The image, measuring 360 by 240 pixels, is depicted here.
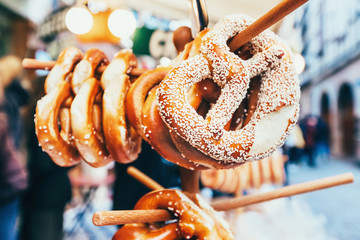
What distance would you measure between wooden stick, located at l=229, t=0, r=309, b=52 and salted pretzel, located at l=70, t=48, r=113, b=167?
1.17ft

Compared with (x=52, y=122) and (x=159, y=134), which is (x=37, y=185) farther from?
(x=159, y=134)

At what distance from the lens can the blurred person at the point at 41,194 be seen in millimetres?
1385

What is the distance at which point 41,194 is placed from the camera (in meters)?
1.42

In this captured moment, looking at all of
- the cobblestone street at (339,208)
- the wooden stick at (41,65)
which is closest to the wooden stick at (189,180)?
the wooden stick at (41,65)

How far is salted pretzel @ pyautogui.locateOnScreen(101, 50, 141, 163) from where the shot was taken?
60 centimetres

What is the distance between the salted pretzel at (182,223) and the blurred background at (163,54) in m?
0.49

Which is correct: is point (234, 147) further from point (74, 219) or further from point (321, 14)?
point (321, 14)

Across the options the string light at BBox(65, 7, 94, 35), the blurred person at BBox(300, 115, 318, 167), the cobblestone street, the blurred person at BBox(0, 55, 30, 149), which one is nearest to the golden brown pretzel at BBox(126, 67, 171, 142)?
the cobblestone street

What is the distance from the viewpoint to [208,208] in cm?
64

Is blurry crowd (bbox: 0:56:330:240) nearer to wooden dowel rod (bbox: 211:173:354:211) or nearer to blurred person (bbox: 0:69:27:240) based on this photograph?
blurred person (bbox: 0:69:27:240)

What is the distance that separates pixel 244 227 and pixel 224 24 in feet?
3.21

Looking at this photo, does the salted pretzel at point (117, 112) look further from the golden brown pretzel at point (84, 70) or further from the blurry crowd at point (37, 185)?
the blurry crowd at point (37, 185)

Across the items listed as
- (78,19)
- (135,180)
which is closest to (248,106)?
(135,180)

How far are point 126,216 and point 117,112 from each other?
0.23 m
